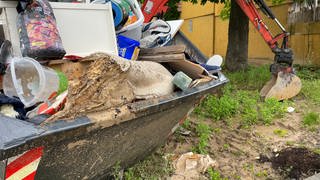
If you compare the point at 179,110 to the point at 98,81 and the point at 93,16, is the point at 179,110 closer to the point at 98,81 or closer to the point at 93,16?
the point at 98,81

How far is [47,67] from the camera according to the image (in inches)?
81.9

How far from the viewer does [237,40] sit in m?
8.20

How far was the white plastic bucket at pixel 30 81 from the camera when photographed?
5.88 ft

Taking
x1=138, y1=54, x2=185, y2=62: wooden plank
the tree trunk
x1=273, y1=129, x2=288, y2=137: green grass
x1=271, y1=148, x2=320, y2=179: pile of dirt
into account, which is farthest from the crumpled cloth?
the tree trunk

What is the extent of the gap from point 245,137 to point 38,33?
2.65 meters

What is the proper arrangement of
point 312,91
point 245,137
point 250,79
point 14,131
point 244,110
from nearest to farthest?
point 14,131
point 245,137
point 244,110
point 312,91
point 250,79

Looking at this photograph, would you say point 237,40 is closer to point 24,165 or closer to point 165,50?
point 165,50

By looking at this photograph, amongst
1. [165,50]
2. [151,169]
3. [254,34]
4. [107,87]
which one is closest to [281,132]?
[151,169]

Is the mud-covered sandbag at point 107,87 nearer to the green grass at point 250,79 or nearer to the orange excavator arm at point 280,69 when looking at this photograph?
the orange excavator arm at point 280,69

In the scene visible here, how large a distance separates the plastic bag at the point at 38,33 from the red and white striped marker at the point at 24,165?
2.56 feet

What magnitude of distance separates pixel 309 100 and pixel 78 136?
4715 millimetres

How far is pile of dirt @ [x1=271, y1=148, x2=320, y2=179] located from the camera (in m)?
2.94

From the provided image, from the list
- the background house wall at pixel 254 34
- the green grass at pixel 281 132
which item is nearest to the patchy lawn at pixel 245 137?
the green grass at pixel 281 132

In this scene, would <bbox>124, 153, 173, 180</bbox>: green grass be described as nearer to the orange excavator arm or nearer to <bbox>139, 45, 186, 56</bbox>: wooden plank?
<bbox>139, 45, 186, 56</bbox>: wooden plank
